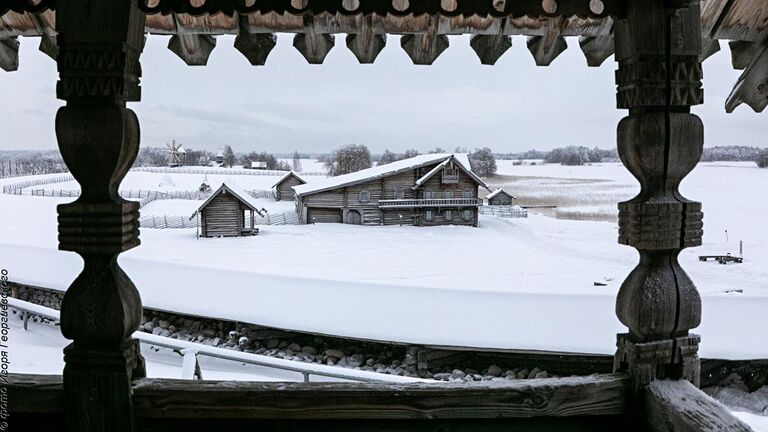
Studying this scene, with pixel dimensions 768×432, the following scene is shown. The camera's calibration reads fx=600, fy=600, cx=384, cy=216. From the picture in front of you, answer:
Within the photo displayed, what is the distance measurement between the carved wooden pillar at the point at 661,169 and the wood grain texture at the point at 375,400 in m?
0.21

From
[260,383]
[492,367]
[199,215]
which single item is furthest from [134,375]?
[199,215]

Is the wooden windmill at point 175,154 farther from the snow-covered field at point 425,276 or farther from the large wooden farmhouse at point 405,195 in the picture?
the large wooden farmhouse at point 405,195

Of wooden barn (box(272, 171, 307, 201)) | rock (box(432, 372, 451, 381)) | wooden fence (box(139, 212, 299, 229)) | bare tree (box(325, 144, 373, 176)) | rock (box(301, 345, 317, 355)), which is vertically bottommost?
rock (box(432, 372, 451, 381))

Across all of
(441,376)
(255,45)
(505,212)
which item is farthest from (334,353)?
(505,212)

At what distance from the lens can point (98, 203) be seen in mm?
1987

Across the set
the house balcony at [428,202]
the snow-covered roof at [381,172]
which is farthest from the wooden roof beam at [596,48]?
the house balcony at [428,202]

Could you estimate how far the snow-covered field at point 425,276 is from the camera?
36.8 ft

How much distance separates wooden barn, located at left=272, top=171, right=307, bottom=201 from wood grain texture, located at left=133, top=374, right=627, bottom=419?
132 feet

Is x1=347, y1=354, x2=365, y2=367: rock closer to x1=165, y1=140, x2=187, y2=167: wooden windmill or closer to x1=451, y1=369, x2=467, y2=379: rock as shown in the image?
x1=451, y1=369, x2=467, y2=379: rock

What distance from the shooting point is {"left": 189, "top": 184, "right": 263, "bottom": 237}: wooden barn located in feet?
98.4

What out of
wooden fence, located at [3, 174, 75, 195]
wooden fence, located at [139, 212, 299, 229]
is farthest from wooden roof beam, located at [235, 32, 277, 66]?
wooden fence, located at [3, 174, 75, 195]

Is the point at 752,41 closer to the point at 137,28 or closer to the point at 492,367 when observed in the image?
the point at 137,28

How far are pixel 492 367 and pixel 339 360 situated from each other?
2853 mm

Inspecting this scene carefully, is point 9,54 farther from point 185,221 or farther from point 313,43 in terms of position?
point 185,221
